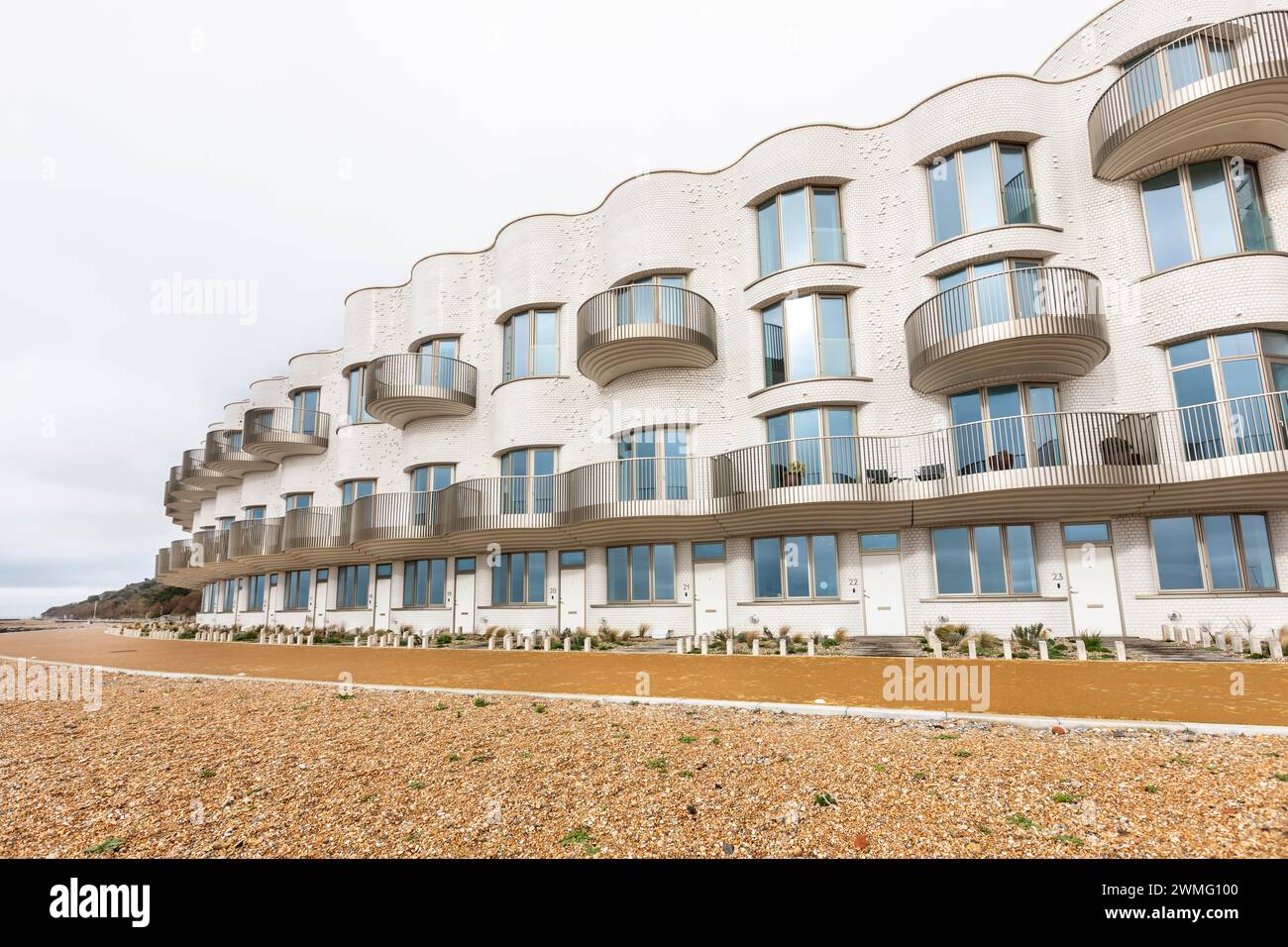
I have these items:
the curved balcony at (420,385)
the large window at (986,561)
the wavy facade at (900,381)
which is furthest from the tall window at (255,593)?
the large window at (986,561)

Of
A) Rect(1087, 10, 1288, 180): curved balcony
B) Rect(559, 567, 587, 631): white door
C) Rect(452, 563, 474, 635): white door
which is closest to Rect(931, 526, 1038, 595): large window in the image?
Rect(1087, 10, 1288, 180): curved balcony

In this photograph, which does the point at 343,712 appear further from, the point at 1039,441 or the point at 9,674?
the point at 1039,441

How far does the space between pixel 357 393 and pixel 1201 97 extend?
30.2 metres

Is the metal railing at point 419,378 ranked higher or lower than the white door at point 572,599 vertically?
higher

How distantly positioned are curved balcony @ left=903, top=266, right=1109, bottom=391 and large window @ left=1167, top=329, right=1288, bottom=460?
1.96m

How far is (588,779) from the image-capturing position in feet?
17.5

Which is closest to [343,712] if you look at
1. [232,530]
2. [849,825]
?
[849,825]

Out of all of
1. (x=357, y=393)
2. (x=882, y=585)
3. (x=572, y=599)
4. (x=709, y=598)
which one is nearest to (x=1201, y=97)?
(x=882, y=585)

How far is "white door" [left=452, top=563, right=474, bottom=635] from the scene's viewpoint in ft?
74.6

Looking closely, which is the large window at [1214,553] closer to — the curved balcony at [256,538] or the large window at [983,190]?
the large window at [983,190]

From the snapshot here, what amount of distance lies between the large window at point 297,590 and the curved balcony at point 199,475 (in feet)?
40.6

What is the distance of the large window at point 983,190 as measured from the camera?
17.1 meters

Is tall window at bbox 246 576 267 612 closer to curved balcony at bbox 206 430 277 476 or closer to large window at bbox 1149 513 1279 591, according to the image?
curved balcony at bbox 206 430 277 476

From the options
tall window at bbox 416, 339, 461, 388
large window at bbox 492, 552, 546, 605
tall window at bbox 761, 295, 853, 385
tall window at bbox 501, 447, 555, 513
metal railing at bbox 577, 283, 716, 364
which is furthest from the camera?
tall window at bbox 416, 339, 461, 388
